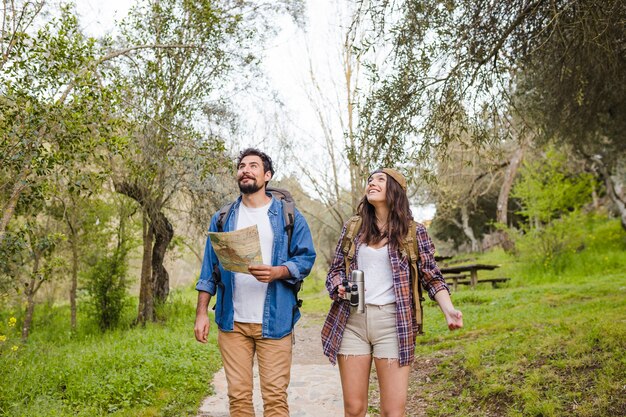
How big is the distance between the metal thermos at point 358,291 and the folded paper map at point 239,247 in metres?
0.58

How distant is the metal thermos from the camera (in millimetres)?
3330

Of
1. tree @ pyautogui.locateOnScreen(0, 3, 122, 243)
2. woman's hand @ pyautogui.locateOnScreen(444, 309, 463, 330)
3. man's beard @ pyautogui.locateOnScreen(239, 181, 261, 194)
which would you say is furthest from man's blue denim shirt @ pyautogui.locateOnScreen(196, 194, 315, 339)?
tree @ pyautogui.locateOnScreen(0, 3, 122, 243)

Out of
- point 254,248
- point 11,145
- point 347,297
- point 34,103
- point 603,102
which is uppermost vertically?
point 603,102

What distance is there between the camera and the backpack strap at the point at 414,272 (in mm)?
3428

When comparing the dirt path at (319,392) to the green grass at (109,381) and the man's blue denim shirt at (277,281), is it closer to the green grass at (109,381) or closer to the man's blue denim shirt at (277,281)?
the green grass at (109,381)

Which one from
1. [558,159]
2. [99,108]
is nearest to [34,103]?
[99,108]

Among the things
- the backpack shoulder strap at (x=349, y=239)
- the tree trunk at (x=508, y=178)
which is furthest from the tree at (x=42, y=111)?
the tree trunk at (x=508, y=178)

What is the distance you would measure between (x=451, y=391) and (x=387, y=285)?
3.30 meters

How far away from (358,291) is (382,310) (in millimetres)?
205

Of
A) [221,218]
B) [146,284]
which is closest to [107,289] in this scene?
[146,284]

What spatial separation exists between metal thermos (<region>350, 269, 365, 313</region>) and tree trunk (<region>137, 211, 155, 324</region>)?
1019 cm

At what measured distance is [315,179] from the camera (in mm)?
20656

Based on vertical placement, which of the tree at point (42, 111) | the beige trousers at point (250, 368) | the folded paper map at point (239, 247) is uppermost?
the tree at point (42, 111)

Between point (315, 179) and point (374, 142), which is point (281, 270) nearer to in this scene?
point (374, 142)
